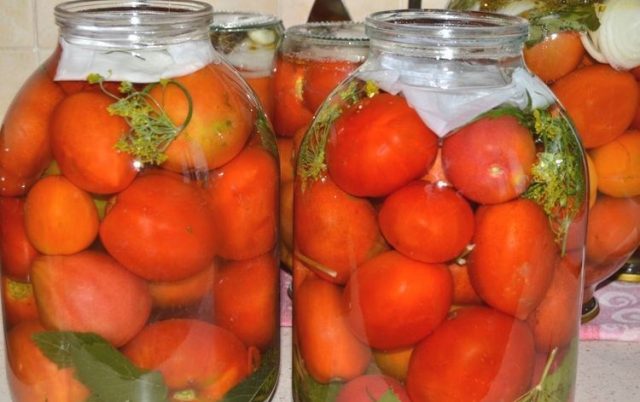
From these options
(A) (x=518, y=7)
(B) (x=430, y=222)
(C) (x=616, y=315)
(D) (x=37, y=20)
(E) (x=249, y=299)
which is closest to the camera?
(B) (x=430, y=222)

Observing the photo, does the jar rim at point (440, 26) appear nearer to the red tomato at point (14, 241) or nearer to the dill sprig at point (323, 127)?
the dill sprig at point (323, 127)

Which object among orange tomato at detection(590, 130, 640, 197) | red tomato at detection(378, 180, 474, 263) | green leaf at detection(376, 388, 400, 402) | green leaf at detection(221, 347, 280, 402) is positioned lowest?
green leaf at detection(221, 347, 280, 402)

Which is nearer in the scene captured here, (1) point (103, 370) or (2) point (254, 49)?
(1) point (103, 370)

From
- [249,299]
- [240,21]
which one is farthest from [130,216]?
[240,21]

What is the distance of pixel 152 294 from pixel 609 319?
1.52 feet

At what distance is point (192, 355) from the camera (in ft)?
2.00

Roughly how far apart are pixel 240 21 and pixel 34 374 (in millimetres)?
390

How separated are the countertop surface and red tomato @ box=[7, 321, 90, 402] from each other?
3.7 inches

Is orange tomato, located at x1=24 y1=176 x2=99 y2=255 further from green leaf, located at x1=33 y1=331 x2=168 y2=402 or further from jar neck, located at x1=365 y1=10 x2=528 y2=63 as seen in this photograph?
jar neck, located at x1=365 y1=10 x2=528 y2=63

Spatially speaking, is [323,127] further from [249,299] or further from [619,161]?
[619,161]

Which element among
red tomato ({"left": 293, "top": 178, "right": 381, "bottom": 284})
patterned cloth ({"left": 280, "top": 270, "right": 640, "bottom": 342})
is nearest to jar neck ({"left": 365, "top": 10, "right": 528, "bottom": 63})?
red tomato ({"left": 293, "top": 178, "right": 381, "bottom": 284})

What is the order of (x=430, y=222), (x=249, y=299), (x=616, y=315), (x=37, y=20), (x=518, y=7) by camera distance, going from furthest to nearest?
(x=37, y=20) → (x=616, y=315) → (x=518, y=7) → (x=249, y=299) → (x=430, y=222)

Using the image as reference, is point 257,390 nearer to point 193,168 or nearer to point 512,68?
point 193,168

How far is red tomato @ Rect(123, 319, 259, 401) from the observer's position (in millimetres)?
594
